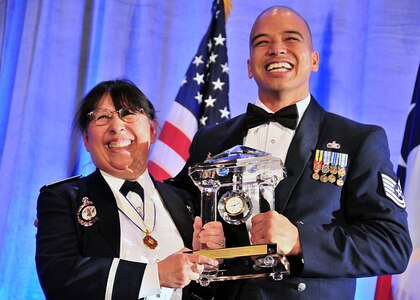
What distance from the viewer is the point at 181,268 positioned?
2096 mm

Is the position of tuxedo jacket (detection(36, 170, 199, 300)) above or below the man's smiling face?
below

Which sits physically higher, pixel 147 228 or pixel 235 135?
pixel 235 135

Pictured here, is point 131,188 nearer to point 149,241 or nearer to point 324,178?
point 149,241

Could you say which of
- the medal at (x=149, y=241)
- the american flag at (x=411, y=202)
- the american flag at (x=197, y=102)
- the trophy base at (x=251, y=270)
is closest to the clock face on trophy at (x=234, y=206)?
the trophy base at (x=251, y=270)

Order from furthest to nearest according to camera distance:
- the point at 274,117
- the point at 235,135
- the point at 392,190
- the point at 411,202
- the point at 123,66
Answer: the point at 123,66
the point at 411,202
the point at 235,135
the point at 274,117
the point at 392,190

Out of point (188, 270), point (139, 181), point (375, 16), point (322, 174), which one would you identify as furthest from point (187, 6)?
point (188, 270)

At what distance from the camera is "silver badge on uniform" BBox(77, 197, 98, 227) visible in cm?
242

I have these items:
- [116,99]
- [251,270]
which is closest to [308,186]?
[251,270]

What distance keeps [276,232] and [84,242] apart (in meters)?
0.76

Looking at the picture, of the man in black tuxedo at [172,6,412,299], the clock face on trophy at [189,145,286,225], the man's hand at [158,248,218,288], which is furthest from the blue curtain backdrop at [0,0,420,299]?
the man's hand at [158,248,218,288]

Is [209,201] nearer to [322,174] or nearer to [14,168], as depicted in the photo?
[322,174]

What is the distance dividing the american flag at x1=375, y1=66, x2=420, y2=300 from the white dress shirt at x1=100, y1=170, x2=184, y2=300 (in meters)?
1.21

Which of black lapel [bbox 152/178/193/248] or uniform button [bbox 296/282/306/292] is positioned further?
black lapel [bbox 152/178/193/248]

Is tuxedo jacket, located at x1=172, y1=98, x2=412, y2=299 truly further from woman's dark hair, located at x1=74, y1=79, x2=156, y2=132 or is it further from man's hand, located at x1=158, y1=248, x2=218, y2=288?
woman's dark hair, located at x1=74, y1=79, x2=156, y2=132
